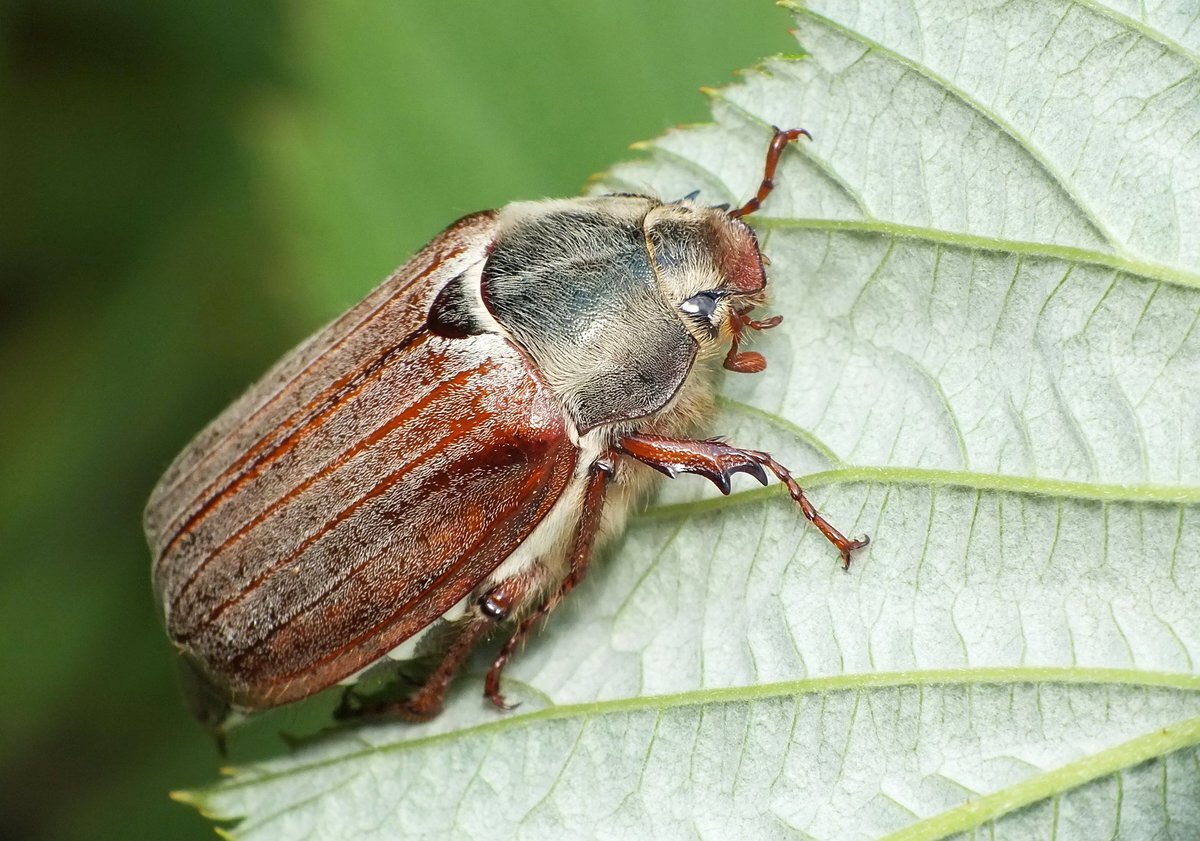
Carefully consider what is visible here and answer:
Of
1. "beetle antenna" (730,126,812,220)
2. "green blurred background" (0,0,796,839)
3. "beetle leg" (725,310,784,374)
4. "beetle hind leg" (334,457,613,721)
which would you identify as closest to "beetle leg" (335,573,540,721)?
"beetle hind leg" (334,457,613,721)

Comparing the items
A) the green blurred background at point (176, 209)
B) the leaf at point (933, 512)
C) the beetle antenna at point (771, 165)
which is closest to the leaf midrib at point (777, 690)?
the leaf at point (933, 512)

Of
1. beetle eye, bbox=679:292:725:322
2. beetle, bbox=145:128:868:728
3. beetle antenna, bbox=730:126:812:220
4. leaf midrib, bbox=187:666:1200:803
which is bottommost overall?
leaf midrib, bbox=187:666:1200:803

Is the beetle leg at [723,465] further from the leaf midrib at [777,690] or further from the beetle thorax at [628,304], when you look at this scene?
the leaf midrib at [777,690]

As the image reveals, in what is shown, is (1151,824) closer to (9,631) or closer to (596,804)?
(596,804)

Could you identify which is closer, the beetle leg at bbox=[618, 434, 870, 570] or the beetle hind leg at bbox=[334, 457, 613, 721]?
the beetle leg at bbox=[618, 434, 870, 570]

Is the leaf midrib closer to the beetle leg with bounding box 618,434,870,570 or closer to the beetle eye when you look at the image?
the beetle leg with bounding box 618,434,870,570

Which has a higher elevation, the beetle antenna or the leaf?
the beetle antenna
